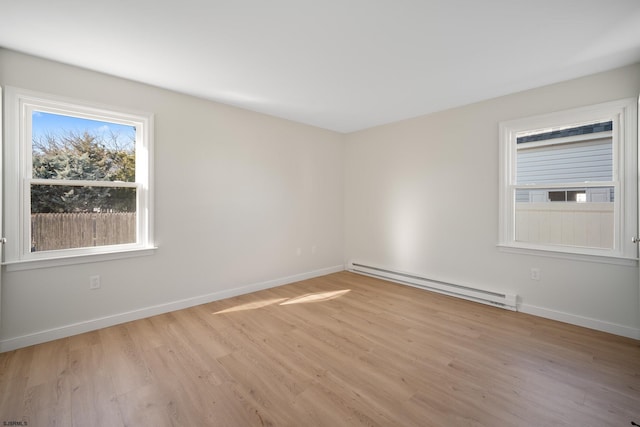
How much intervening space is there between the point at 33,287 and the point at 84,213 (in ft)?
2.46

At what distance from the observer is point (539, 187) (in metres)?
3.18

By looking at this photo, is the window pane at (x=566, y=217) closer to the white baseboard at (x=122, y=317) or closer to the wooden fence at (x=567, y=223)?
the wooden fence at (x=567, y=223)

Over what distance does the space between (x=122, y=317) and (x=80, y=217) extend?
3.58ft

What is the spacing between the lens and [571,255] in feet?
9.62

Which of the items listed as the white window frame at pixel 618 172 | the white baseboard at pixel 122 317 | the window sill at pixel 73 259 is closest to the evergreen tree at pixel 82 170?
the window sill at pixel 73 259

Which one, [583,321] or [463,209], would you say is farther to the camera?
[463,209]

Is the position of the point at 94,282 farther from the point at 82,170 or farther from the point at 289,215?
the point at 289,215

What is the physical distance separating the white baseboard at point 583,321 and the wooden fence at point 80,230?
451 cm

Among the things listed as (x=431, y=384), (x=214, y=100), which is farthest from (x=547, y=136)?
(x=214, y=100)

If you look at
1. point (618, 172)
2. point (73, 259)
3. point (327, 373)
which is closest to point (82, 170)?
point (73, 259)

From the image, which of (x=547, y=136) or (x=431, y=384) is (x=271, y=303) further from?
(x=547, y=136)

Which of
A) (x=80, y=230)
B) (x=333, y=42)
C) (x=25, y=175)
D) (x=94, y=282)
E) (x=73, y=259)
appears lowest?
(x=94, y=282)

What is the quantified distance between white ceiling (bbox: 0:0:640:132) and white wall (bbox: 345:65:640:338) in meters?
0.30

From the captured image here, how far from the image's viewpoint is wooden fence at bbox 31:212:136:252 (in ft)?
8.45
